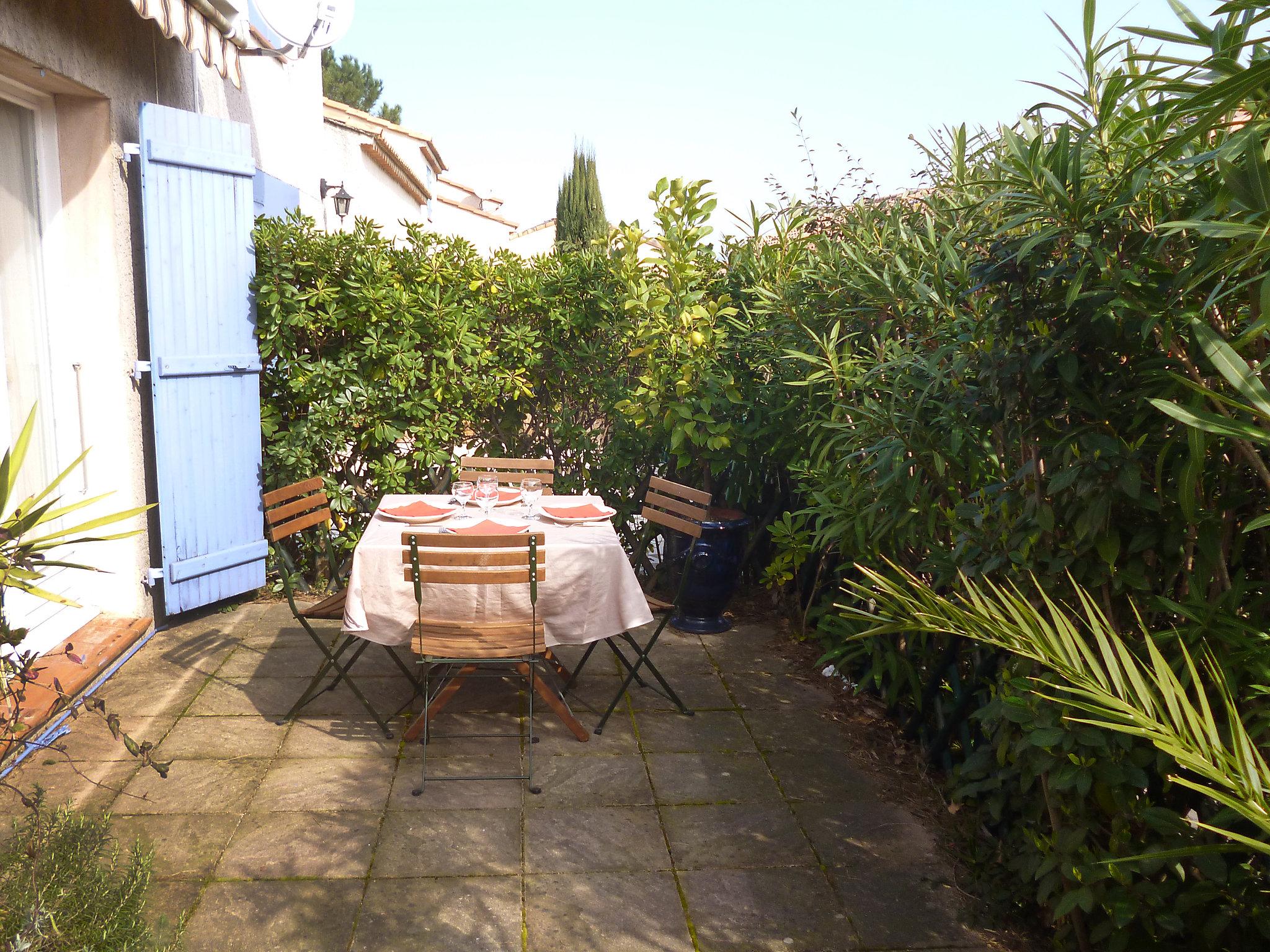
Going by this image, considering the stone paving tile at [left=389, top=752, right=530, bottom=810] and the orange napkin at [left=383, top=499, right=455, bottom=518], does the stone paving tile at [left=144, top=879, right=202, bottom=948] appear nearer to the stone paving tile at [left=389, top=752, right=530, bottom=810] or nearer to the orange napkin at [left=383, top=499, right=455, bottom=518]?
the stone paving tile at [left=389, top=752, right=530, bottom=810]

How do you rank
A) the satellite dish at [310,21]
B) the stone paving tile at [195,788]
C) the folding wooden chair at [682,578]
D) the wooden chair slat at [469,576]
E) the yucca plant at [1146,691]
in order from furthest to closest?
1. the satellite dish at [310,21]
2. the folding wooden chair at [682,578]
3. the wooden chair slat at [469,576]
4. the stone paving tile at [195,788]
5. the yucca plant at [1146,691]

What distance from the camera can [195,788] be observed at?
10.8 ft

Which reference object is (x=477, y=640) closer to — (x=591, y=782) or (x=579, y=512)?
(x=591, y=782)

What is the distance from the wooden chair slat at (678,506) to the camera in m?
4.09

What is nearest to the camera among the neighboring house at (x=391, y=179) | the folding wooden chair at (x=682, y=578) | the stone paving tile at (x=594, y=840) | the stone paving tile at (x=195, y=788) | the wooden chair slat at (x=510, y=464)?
the stone paving tile at (x=594, y=840)

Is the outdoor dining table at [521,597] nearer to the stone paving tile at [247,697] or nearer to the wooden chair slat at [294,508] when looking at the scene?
the wooden chair slat at [294,508]

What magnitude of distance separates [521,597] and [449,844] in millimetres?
934

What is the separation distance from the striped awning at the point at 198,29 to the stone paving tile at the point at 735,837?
11.6ft

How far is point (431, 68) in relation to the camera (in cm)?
1614

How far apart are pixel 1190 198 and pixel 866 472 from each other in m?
1.77

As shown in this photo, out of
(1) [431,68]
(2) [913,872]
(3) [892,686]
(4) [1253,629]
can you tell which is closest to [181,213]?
(3) [892,686]

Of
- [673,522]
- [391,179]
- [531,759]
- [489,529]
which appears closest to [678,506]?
[673,522]

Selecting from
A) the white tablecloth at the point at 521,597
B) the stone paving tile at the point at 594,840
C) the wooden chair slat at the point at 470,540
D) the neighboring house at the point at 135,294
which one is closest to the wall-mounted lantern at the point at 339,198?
the neighboring house at the point at 135,294

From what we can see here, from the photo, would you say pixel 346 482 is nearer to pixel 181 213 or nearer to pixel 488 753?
pixel 181 213
